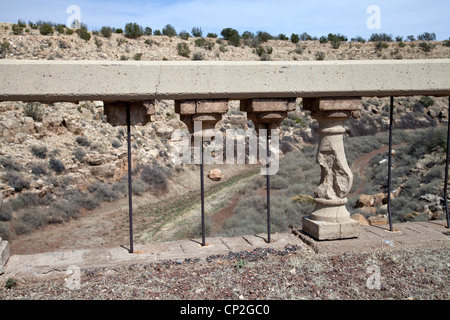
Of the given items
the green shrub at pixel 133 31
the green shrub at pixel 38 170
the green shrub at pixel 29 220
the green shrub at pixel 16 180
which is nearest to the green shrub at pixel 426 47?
the green shrub at pixel 133 31

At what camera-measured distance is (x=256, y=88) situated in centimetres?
330

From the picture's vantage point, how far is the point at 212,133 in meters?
3.47

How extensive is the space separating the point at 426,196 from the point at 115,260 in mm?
8219

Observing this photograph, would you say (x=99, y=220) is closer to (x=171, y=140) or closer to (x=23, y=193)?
(x=23, y=193)

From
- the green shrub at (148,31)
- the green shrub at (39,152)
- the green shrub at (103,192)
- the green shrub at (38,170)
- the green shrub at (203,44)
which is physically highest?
the green shrub at (148,31)

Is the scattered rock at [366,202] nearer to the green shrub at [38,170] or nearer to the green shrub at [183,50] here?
the green shrub at [38,170]

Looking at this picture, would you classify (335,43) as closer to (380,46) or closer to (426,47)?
(380,46)

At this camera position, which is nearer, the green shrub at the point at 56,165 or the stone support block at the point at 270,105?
the stone support block at the point at 270,105

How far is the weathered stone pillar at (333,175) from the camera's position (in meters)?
3.60

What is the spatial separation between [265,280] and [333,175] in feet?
4.32

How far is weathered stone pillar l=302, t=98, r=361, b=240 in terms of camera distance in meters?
3.60
